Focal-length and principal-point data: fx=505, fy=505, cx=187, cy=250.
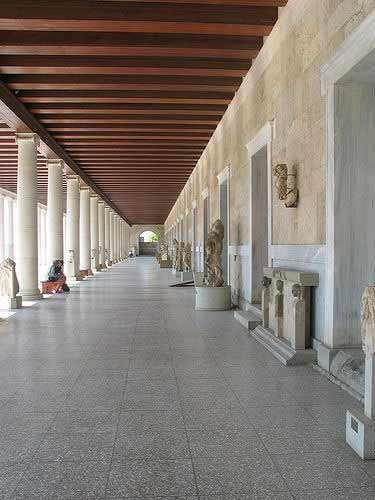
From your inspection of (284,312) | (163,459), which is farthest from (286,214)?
(163,459)

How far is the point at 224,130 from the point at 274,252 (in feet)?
20.8

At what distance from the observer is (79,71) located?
1032 cm

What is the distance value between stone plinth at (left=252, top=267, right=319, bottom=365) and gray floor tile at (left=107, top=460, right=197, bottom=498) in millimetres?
3156

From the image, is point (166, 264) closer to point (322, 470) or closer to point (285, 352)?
point (285, 352)

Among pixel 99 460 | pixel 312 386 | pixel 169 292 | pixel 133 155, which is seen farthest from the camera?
pixel 133 155

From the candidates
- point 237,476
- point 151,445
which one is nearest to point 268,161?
point 151,445

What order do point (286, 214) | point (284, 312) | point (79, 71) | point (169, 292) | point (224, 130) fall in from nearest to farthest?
point (284, 312) < point (286, 214) < point (79, 71) < point (224, 130) < point (169, 292)

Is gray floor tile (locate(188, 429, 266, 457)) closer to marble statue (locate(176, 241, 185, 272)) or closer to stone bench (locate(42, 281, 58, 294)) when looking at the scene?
stone bench (locate(42, 281, 58, 294))

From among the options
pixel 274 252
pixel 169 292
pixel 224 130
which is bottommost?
pixel 169 292

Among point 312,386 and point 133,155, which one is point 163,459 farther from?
point 133,155

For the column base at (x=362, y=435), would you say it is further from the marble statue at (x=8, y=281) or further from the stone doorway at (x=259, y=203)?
the marble statue at (x=8, y=281)

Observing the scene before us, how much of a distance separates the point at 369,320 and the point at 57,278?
14.5 meters

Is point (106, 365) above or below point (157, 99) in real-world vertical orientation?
below

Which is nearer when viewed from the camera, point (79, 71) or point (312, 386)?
point (312, 386)
